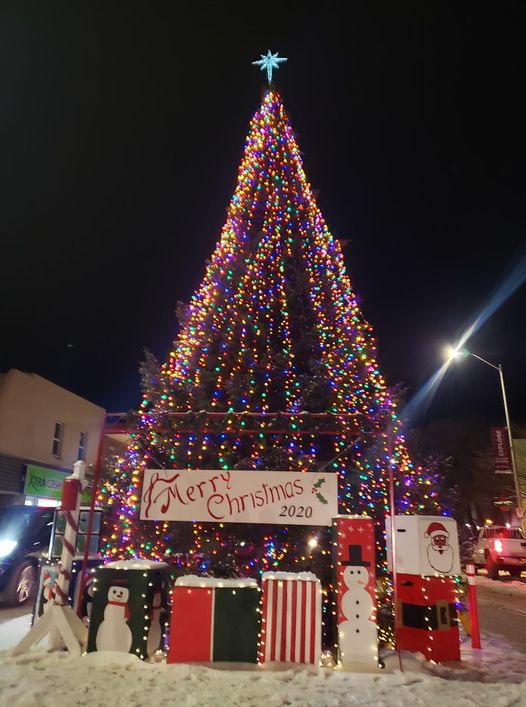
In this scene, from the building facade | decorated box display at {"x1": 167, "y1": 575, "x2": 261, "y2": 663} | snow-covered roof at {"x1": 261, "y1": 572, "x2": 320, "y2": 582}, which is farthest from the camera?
the building facade

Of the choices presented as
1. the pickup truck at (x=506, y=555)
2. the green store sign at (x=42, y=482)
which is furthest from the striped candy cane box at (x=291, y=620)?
the green store sign at (x=42, y=482)

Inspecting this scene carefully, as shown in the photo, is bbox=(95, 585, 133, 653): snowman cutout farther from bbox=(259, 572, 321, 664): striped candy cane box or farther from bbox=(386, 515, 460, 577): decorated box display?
bbox=(386, 515, 460, 577): decorated box display

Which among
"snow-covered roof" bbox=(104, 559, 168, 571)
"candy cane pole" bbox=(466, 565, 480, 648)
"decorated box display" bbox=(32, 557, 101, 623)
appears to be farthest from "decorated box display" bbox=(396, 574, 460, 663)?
"decorated box display" bbox=(32, 557, 101, 623)

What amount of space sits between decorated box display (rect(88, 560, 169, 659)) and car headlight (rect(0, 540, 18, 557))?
4.43 metres

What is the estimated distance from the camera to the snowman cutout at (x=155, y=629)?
603 centimetres

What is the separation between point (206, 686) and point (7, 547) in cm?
621

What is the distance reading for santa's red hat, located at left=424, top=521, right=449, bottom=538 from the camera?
6.56m

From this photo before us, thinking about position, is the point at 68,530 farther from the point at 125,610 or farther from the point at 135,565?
the point at 125,610

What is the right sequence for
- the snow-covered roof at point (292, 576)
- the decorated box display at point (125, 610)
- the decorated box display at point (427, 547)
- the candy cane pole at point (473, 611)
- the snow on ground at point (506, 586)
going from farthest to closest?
the snow on ground at point (506, 586), the candy cane pole at point (473, 611), the decorated box display at point (427, 547), the snow-covered roof at point (292, 576), the decorated box display at point (125, 610)

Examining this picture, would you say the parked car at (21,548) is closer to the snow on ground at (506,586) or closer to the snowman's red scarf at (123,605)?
the snowman's red scarf at (123,605)

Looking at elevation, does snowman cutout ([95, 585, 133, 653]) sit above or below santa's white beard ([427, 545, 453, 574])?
below

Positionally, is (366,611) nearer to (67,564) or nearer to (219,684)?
(219,684)

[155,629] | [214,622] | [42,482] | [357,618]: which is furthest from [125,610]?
[42,482]

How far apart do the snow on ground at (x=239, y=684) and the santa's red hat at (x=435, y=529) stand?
139 cm
